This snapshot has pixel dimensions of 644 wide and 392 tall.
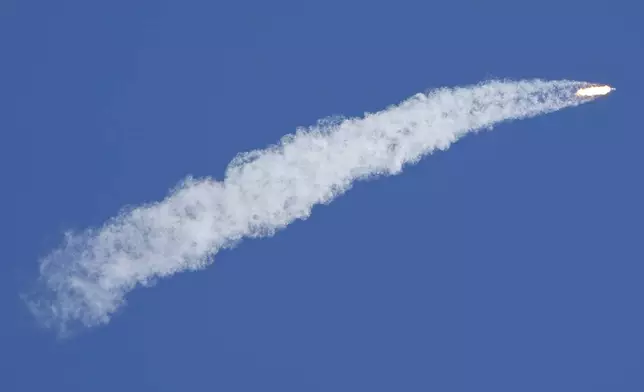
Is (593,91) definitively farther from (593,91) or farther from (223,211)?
(223,211)

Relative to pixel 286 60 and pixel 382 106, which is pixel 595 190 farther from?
pixel 286 60

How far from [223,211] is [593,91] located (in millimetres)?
4973

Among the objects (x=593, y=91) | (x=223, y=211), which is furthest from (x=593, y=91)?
(x=223, y=211)

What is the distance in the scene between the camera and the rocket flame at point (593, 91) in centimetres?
1066

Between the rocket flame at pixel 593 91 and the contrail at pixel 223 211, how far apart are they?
0.31 metres

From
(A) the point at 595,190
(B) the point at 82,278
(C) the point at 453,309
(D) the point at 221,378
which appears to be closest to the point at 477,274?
(C) the point at 453,309

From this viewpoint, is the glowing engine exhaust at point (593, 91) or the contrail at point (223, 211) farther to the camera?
the glowing engine exhaust at point (593, 91)

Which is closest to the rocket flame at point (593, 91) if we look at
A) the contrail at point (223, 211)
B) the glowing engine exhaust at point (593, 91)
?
the glowing engine exhaust at point (593, 91)

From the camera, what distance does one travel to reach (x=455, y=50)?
35.4 feet

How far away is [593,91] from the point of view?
35.0 ft

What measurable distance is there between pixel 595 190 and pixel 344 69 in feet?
11.7

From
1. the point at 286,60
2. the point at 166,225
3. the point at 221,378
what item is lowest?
the point at 221,378

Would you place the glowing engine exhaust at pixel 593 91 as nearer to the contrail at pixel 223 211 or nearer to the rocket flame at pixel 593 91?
the rocket flame at pixel 593 91

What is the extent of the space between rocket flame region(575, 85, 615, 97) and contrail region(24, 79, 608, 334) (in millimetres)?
306
